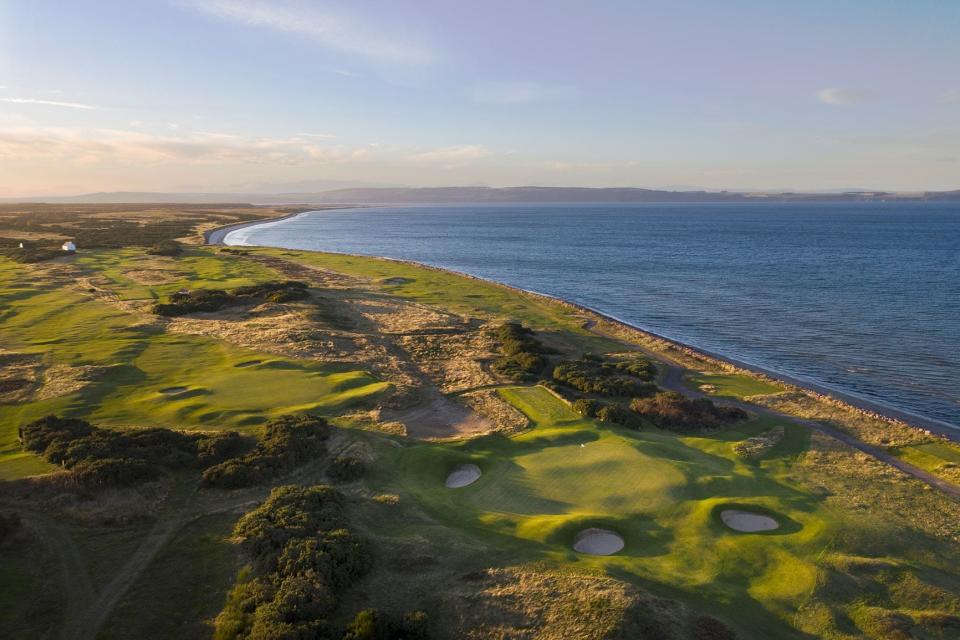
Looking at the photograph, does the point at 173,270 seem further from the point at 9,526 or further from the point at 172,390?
the point at 9,526

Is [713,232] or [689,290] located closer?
[689,290]

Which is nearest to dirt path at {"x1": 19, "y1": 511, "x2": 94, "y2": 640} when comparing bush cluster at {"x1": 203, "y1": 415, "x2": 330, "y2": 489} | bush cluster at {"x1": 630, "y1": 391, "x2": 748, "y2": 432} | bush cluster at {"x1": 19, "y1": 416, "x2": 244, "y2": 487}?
bush cluster at {"x1": 19, "y1": 416, "x2": 244, "y2": 487}

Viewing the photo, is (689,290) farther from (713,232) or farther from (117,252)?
(713,232)

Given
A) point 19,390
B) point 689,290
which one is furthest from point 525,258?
point 19,390

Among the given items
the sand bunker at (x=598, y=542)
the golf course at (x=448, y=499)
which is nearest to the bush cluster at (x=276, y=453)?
the golf course at (x=448, y=499)

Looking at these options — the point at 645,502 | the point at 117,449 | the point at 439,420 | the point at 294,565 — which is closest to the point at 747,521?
the point at 645,502

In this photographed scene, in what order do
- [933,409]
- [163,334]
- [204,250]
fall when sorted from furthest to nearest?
[204,250], [163,334], [933,409]

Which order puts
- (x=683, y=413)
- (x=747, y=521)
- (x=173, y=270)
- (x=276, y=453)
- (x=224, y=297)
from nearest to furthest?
(x=747, y=521) < (x=276, y=453) < (x=683, y=413) < (x=224, y=297) < (x=173, y=270)
